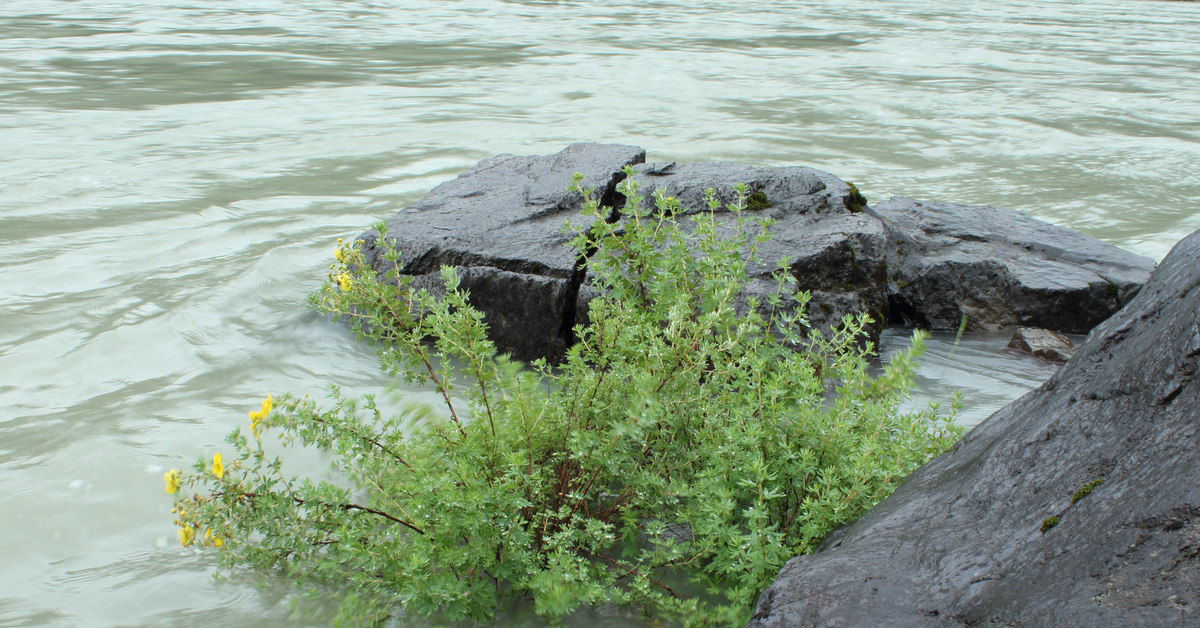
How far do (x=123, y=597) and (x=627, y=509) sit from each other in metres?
1.62

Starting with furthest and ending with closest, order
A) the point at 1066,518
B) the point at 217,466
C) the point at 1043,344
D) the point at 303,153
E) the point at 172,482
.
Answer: the point at 303,153 < the point at 1043,344 < the point at 172,482 < the point at 217,466 < the point at 1066,518

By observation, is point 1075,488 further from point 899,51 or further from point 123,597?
point 899,51

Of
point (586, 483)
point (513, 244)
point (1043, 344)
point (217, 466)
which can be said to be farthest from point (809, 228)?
point (217, 466)

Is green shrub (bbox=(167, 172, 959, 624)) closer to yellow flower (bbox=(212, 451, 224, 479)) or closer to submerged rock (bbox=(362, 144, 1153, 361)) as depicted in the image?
yellow flower (bbox=(212, 451, 224, 479))

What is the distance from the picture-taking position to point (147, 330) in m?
5.09

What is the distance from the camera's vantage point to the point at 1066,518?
2004mm

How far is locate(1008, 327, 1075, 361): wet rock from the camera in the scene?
493 cm

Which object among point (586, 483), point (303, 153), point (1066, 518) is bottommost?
point (303, 153)

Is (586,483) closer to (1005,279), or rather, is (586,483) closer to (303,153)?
(1005,279)

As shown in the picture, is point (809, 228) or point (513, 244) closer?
point (513, 244)

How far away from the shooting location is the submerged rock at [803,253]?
4.85 meters

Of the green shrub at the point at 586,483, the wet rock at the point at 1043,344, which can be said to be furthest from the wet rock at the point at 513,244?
the wet rock at the point at 1043,344

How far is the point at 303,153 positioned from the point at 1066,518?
8.54m

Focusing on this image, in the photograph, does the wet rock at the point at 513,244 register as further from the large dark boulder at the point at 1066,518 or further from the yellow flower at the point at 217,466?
the large dark boulder at the point at 1066,518
